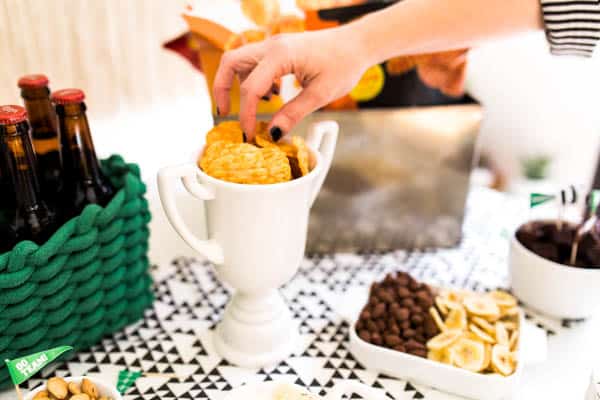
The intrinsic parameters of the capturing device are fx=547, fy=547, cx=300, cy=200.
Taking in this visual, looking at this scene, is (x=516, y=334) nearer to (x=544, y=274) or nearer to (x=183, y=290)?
(x=544, y=274)

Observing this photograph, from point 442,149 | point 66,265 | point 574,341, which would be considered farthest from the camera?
point 442,149

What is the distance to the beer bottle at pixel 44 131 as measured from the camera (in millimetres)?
643

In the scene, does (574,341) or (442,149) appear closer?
(574,341)

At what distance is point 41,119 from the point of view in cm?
67

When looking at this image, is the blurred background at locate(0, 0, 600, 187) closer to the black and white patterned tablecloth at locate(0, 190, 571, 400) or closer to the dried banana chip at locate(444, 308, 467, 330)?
the black and white patterned tablecloth at locate(0, 190, 571, 400)

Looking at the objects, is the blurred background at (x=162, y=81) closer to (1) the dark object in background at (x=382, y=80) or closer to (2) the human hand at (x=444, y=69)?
(1) the dark object in background at (x=382, y=80)

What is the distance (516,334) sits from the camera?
0.66 m

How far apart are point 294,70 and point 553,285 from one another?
440 mm

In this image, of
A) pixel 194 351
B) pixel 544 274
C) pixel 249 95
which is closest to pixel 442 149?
pixel 544 274

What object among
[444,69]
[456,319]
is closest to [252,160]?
[456,319]

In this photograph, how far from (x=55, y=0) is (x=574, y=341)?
952mm

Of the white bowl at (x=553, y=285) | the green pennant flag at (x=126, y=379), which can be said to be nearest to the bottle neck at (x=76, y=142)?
the green pennant flag at (x=126, y=379)

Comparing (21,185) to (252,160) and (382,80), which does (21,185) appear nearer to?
(252,160)

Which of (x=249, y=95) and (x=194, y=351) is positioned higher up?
(x=249, y=95)
